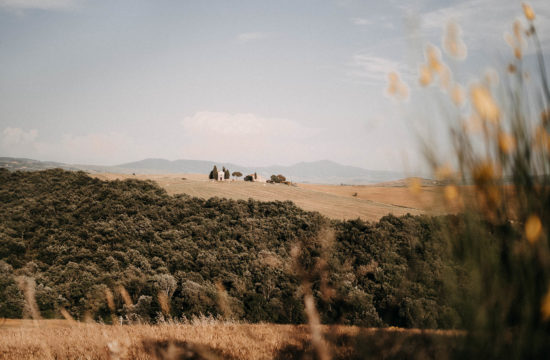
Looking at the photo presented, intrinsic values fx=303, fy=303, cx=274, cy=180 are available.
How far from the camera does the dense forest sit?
1284 cm

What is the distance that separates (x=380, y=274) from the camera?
1548 cm

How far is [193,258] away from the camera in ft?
61.1

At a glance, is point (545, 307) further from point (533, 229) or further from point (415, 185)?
point (415, 185)

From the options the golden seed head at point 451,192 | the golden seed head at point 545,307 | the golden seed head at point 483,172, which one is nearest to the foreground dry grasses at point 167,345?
the golden seed head at point 545,307

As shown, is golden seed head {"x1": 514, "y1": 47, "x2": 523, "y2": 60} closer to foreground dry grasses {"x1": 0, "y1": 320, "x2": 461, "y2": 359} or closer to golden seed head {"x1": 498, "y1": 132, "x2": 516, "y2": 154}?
golden seed head {"x1": 498, "y1": 132, "x2": 516, "y2": 154}

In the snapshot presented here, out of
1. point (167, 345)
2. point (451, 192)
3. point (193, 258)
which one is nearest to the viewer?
point (451, 192)

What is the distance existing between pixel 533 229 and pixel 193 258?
18.9 meters

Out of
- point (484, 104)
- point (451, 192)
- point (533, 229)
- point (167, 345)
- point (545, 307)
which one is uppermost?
point (484, 104)

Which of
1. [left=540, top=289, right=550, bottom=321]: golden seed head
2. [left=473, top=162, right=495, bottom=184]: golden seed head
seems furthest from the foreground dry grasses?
[left=473, top=162, right=495, bottom=184]: golden seed head

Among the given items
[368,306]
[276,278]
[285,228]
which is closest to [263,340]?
[368,306]

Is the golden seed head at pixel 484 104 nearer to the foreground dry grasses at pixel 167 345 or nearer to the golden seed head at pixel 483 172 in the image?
the golden seed head at pixel 483 172

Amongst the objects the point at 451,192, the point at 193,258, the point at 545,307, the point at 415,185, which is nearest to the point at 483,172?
the point at 451,192

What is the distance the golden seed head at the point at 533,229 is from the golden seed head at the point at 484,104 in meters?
0.49

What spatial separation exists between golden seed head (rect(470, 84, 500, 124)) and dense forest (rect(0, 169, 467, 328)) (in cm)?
603
